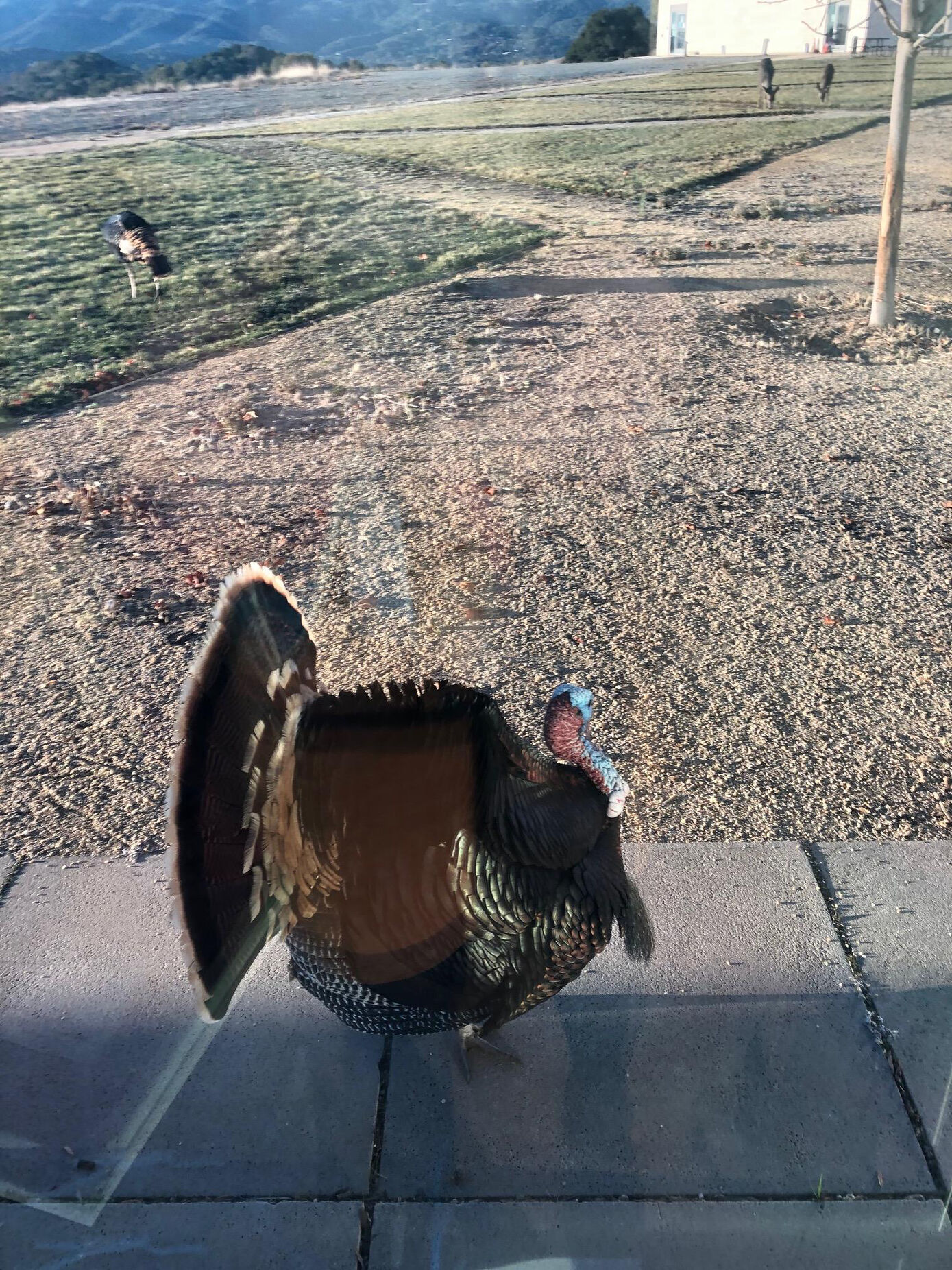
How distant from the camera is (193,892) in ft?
7.27

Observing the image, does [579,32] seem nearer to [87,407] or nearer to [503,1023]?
[87,407]

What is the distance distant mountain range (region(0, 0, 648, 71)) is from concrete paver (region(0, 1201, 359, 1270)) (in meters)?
11.2

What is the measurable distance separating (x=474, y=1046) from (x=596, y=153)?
52.7ft

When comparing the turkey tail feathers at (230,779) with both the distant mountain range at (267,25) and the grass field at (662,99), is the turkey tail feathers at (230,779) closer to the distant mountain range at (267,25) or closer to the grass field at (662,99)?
the distant mountain range at (267,25)

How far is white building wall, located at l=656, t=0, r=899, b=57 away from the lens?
36.6 ft

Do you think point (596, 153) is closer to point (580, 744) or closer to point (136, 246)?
point (136, 246)

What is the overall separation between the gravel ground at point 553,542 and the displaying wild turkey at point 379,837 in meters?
1.03

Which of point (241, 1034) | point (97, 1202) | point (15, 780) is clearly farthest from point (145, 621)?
point (97, 1202)

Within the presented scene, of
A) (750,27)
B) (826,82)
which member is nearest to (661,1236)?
(750,27)

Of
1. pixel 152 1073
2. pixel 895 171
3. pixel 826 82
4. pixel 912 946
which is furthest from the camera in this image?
pixel 826 82

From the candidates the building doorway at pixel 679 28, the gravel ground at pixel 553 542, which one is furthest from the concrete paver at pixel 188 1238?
the building doorway at pixel 679 28

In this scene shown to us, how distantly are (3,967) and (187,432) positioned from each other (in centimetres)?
464

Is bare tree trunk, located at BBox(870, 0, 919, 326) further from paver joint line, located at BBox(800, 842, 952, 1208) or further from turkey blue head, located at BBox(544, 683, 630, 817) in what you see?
turkey blue head, located at BBox(544, 683, 630, 817)

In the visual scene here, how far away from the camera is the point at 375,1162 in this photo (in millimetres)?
2541
